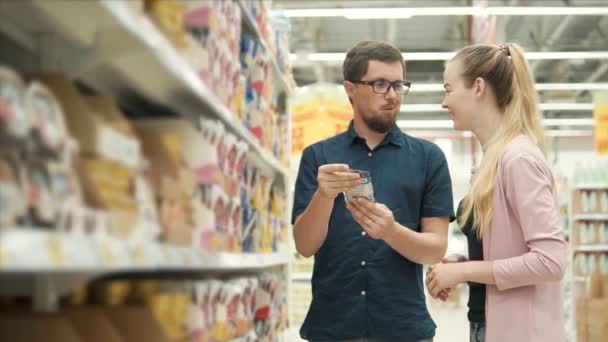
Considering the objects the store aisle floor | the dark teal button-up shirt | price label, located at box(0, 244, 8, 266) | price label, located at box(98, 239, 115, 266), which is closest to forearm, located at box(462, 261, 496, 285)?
the dark teal button-up shirt

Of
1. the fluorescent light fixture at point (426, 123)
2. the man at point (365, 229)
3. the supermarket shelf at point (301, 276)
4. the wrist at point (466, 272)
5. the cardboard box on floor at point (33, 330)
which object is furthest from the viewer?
the fluorescent light fixture at point (426, 123)

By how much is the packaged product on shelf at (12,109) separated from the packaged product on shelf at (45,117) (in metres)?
0.02

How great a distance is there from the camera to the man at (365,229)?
324 cm

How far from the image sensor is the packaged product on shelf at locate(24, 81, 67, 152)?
1297mm

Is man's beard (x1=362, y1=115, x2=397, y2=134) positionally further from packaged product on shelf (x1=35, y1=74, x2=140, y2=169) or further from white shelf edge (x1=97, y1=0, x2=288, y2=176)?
packaged product on shelf (x1=35, y1=74, x2=140, y2=169)

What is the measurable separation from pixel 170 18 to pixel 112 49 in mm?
289

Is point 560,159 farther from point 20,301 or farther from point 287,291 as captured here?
point 20,301

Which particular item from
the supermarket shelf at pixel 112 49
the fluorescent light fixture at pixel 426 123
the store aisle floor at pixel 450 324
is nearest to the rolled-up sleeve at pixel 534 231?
the supermarket shelf at pixel 112 49

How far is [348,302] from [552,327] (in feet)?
2.58

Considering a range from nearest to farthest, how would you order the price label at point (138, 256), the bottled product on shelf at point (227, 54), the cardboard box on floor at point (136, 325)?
the price label at point (138, 256), the cardboard box on floor at point (136, 325), the bottled product on shelf at point (227, 54)

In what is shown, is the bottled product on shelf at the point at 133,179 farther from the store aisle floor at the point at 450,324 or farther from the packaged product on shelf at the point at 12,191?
the store aisle floor at the point at 450,324

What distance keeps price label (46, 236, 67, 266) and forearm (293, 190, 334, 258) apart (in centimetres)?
200

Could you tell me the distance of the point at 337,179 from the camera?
118 inches

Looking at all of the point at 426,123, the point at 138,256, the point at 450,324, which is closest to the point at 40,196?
the point at 138,256
